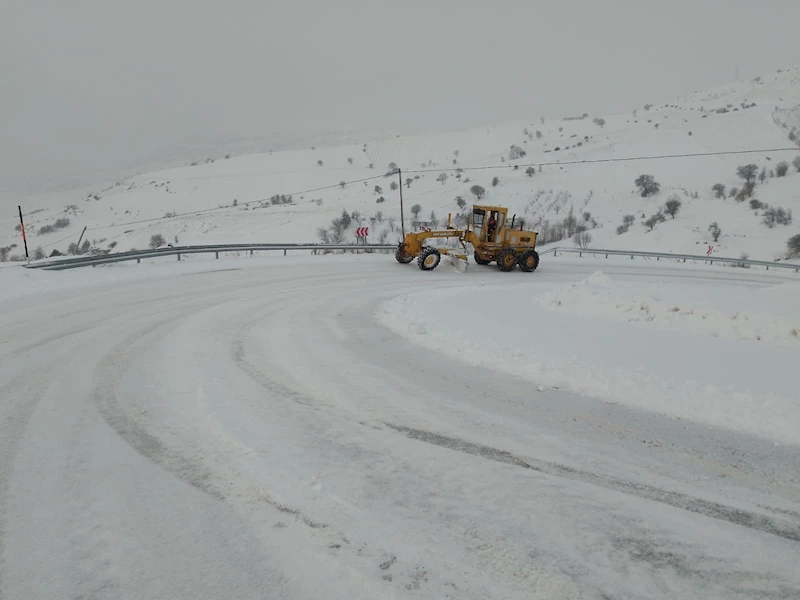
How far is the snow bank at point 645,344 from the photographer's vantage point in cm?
470

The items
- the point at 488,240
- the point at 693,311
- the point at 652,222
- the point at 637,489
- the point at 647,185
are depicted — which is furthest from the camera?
the point at 647,185

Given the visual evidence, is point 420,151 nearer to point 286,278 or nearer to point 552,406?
point 286,278

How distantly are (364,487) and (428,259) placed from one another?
15263 mm

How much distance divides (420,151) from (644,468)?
7516cm

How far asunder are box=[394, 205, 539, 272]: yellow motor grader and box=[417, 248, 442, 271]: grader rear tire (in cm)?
28

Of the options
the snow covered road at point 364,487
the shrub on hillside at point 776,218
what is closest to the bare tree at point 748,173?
the shrub on hillside at point 776,218

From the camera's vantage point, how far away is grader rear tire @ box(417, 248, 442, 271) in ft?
59.4

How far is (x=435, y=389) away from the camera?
527 cm

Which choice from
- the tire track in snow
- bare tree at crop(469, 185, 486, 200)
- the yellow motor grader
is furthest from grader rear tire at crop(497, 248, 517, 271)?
bare tree at crop(469, 185, 486, 200)

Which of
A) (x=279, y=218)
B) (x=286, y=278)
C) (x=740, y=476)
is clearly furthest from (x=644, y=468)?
(x=279, y=218)

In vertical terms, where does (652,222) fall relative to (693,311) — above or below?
above

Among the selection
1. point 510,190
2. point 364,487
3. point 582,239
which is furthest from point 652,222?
point 364,487

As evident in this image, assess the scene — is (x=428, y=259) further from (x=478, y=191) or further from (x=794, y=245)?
(x=478, y=191)

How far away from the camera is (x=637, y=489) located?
3.23m
